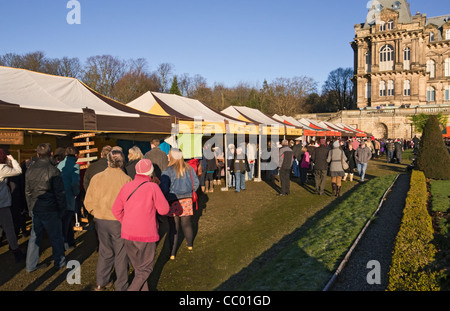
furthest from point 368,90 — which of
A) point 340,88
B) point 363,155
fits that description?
point 363,155

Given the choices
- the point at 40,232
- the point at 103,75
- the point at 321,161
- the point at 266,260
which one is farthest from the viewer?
the point at 103,75

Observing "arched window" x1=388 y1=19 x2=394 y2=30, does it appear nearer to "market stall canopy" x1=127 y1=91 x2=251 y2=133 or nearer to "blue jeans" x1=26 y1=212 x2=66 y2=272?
"market stall canopy" x1=127 y1=91 x2=251 y2=133

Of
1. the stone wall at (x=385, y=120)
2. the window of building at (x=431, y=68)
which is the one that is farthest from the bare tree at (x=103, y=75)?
the window of building at (x=431, y=68)

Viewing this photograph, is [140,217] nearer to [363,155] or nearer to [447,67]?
[363,155]

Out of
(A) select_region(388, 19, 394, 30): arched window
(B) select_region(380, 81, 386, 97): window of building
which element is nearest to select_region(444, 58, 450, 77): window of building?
(B) select_region(380, 81, 386, 97): window of building

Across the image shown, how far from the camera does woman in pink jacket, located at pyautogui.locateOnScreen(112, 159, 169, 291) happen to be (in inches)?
143

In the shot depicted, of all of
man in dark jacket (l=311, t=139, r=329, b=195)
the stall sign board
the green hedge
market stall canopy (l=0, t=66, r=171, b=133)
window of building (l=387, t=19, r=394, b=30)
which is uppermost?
window of building (l=387, t=19, r=394, b=30)

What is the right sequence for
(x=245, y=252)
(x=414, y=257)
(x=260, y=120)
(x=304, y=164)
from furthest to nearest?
(x=260, y=120) < (x=304, y=164) < (x=245, y=252) < (x=414, y=257)

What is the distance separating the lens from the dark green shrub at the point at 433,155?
43.6 feet

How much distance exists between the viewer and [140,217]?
362 cm

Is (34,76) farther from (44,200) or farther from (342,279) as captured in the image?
(342,279)

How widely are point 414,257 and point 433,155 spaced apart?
11363 millimetres

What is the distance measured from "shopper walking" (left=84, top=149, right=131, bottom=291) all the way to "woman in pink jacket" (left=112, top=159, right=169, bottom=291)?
A: 1.09 feet

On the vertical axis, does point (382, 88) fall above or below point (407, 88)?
above
